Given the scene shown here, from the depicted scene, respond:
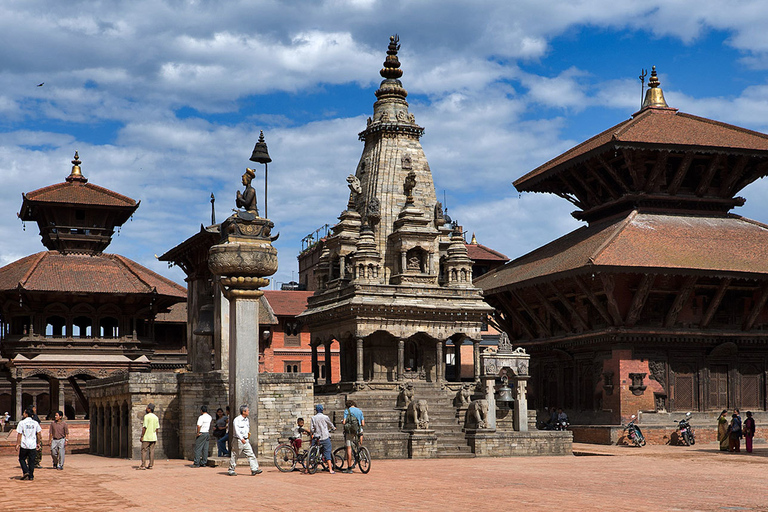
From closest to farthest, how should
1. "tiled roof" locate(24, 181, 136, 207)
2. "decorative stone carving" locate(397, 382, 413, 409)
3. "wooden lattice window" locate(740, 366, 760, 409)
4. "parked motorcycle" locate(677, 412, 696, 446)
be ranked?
"decorative stone carving" locate(397, 382, 413, 409)
"parked motorcycle" locate(677, 412, 696, 446)
"wooden lattice window" locate(740, 366, 760, 409)
"tiled roof" locate(24, 181, 136, 207)

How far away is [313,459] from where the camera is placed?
22.5 metres

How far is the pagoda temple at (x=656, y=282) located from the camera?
128 ft

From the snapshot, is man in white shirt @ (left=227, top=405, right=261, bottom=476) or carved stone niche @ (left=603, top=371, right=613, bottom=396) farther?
carved stone niche @ (left=603, top=371, right=613, bottom=396)

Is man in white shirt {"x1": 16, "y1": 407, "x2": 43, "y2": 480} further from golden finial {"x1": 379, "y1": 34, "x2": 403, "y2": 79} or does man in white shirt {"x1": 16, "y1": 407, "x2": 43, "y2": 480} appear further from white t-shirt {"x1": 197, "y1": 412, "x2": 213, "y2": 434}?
golden finial {"x1": 379, "y1": 34, "x2": 403, "y2": 79}

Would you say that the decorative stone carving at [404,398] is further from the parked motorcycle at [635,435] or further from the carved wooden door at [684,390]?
the carved wooden door at [684,390]

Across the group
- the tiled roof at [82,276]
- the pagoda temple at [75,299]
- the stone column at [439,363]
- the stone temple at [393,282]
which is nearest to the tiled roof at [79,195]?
the pagoda temple at [75,299]

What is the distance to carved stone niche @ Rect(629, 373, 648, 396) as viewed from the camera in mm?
38906

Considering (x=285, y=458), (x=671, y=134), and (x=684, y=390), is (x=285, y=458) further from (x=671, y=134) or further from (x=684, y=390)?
(x=671, y=134)

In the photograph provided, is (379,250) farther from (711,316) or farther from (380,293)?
(711,316)

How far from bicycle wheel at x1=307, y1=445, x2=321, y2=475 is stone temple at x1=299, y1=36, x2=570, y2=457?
49.6ft

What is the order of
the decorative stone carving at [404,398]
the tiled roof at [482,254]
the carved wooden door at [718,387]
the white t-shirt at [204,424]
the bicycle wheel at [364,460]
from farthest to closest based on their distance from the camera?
the tiled roof at [482,254] < the carved wooden door at [718,387] < the decorative stone carving at [404,398] < the white t-shirt at [204,424] < the bicycle wheel at [364,460]

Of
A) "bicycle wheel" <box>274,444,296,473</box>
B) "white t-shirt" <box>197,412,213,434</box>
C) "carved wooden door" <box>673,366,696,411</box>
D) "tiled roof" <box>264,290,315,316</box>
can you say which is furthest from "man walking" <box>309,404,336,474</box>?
"tiled roof" <box>264,290,315,316</box>

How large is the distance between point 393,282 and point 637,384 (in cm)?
1233

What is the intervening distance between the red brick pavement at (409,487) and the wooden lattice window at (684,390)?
11.9 m
